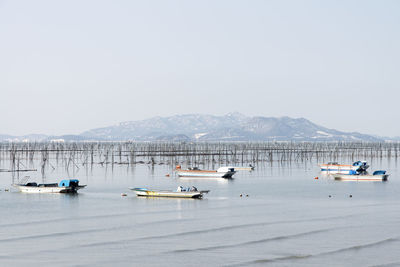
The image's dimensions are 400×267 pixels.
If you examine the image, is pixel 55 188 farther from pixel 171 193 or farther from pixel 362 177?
pixel 362 177

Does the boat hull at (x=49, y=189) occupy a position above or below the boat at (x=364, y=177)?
below

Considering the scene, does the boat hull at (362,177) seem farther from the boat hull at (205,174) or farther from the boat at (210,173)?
the boat hull at (205,174)

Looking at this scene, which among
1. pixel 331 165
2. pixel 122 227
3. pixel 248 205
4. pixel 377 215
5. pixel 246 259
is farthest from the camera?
pixel 331 165

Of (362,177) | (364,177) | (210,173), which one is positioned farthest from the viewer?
(210,173)

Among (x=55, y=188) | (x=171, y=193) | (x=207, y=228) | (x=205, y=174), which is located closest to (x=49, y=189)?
(x=55, y=188)

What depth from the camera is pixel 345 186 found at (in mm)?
71500

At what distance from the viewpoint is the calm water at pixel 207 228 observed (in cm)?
2966

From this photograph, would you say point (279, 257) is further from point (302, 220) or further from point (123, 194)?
point (123, 194)

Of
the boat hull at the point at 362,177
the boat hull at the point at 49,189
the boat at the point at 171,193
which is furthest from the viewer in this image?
the boat hull at the point at 362,177

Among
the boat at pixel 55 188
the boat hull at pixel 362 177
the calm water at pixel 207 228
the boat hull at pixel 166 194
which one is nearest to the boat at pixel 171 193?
the boat hull at pixel 166 194

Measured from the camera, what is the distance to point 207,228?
38656 millimetres

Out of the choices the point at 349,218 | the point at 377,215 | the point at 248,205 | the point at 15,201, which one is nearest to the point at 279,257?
the point at 349,218

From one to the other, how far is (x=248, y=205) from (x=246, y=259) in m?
22.2

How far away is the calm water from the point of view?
29.7 metres
